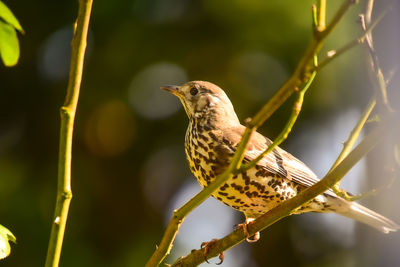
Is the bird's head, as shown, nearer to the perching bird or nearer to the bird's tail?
the perching bird

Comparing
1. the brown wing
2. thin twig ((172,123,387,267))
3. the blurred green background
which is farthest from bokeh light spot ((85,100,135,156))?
thin twig ((172,123,387,267))

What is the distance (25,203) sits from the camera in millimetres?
4918

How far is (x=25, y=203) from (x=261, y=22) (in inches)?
110

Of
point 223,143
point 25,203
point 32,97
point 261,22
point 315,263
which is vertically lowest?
point 315,263

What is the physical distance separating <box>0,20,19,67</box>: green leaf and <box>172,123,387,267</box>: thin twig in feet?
3.46

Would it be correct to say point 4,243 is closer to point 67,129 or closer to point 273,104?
point 67,129

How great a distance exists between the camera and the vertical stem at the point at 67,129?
1850mm

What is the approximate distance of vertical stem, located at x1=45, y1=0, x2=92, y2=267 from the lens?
185 centimetres

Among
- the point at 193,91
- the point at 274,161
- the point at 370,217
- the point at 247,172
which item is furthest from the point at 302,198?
the point at 193,91

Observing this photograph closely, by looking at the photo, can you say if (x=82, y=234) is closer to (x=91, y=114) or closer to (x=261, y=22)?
(x=91, y=114)

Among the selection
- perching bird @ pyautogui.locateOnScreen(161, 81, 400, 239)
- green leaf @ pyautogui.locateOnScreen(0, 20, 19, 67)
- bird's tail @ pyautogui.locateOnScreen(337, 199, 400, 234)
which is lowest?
bird's tail @ pyautogui.locateOnScreen(337, 199, 400, 234)

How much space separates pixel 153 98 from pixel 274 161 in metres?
2.40

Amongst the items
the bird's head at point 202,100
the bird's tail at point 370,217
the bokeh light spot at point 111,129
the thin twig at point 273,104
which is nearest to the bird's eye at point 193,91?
the bird's head at point 202,100

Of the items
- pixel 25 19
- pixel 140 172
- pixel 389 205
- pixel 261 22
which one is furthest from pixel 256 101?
pixel 25 19
